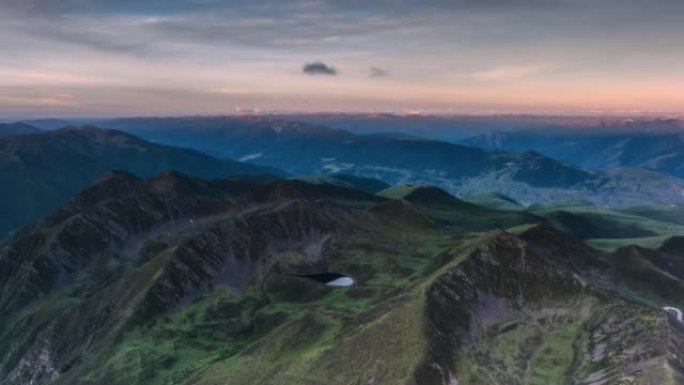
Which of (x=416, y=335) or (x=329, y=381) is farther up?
(x=416, y=335)

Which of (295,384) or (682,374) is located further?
(295,384)

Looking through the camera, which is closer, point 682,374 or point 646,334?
point 682,374

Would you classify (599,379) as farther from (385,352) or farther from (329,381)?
(329,381)

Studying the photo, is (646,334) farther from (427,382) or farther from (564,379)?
(427,382)

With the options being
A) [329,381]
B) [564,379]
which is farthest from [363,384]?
[564,379]

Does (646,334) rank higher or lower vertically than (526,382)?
higher

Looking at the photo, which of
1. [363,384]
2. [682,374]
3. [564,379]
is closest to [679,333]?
[682,374]

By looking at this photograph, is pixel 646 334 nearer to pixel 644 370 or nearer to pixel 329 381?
pixel 644 370
